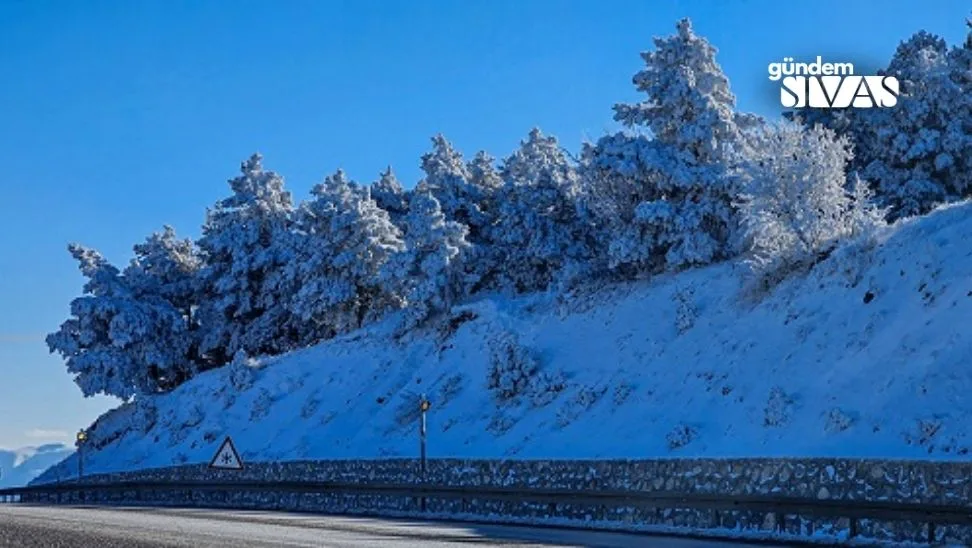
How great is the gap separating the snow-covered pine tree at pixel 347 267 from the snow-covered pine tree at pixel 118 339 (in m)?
8.32

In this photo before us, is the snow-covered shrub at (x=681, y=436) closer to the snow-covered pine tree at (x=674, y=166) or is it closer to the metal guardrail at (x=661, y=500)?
the metal guardrail at (x=661, y=500)

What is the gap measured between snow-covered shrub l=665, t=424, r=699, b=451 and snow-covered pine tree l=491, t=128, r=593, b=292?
728 inches

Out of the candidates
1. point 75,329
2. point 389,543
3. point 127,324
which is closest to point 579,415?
point 389,543

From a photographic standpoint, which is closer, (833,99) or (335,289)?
(833,99)

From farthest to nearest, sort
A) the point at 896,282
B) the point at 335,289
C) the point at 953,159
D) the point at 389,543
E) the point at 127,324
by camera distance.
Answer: the point at 127,324
the point at 335,289
the point at 953,159
the point at 896,282
the point at 389,543

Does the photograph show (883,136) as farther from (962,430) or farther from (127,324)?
(127,324)

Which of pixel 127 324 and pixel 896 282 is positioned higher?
pixel 127 324

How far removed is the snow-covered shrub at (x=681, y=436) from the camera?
29.3 meters

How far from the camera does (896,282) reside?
2992cm

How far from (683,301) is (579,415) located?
5642mm

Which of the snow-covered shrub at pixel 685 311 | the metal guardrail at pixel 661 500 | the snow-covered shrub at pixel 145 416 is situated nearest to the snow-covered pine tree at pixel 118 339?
the snow-covered shrub at pixel 145 416

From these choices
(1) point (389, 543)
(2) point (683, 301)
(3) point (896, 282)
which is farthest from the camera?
(2) point (683, 301)

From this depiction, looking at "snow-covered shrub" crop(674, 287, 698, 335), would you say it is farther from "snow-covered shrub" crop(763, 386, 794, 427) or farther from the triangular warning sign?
the triangular warning sign

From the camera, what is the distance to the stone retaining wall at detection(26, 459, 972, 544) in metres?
20.3
